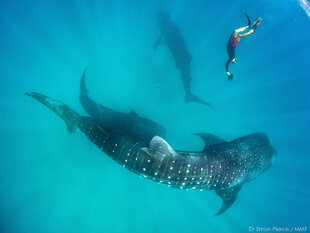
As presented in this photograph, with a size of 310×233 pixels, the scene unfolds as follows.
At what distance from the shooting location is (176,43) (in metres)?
8.96

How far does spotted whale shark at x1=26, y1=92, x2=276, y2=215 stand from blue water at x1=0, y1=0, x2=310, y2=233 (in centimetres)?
470

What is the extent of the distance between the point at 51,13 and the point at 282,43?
13247mm

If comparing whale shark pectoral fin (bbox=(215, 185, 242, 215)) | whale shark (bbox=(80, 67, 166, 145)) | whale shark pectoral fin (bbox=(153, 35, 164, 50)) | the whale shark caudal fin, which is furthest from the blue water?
the whale shark caudal fin

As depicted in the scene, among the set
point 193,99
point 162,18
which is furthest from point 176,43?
point 193,99

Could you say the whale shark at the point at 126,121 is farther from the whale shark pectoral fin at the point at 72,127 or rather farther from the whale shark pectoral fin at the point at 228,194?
the whale shark pectoral fin at the point at 228,194

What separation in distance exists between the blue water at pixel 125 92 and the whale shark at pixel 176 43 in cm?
67

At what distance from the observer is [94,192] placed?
11445 mm

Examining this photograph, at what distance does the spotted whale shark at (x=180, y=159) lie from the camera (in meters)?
3.45

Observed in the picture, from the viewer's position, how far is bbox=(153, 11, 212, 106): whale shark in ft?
29.2

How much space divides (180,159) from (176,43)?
286 inches

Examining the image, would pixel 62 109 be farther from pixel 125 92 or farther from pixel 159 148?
pixel 125 92

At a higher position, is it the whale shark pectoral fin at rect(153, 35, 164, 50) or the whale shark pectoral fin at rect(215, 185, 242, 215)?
the whale shark pectoral fin at rect(153, 35, 164, 50)

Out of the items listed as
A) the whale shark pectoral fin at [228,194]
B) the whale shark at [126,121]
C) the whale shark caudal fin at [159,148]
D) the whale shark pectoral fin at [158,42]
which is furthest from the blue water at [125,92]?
Result: the whale shark caudal fin at [159,148]

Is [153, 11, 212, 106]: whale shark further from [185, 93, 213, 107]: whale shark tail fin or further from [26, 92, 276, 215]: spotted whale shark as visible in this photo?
[26, 92, 276, 215]: spotted whale shark
